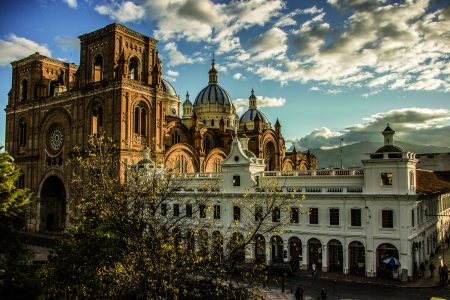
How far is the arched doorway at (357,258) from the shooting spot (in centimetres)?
3571

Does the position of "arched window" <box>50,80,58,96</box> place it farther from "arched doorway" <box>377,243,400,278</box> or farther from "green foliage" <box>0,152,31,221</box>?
"arched doorway" <box>377,243,400,278</box>

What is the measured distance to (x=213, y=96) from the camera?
93562 mm

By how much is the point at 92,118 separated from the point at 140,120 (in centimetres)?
664

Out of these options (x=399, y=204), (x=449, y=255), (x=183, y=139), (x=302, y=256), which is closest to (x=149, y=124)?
(x=183, y=139)

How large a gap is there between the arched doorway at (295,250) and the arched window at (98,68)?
116 feet

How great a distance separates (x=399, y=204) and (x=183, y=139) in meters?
39.8

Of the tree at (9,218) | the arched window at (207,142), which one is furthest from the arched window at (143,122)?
the tree at (9,218)

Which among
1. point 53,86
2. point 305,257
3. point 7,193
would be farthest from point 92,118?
point 305,257

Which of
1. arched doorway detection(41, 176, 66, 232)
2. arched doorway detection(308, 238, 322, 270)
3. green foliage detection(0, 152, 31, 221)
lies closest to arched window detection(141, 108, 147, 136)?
arched doorway detection(41, 176, 66, 232)

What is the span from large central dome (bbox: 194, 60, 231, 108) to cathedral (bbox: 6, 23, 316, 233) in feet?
55.8

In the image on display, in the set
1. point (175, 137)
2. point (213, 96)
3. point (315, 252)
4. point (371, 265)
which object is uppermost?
point (213, 96)

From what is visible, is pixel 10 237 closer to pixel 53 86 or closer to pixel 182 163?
pixel 182 163

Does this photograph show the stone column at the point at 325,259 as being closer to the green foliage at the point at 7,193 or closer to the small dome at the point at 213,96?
the green foliage at the point at 7,193

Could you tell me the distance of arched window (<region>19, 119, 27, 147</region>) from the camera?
68312mm
